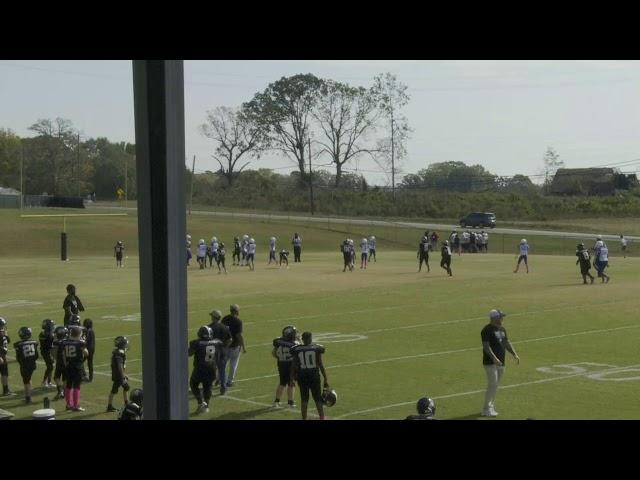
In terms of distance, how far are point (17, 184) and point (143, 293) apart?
56687mm

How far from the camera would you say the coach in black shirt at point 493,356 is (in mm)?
10594

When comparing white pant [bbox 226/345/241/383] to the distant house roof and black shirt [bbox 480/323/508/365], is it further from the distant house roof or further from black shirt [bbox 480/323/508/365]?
the distant house roof

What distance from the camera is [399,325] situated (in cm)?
1864

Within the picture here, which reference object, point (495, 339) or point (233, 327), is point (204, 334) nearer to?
point (233, 327)

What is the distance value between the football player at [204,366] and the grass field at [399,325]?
0.84 ft

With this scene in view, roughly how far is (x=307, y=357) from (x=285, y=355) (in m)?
0.69

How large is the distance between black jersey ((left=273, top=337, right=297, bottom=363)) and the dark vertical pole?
24.1 ft

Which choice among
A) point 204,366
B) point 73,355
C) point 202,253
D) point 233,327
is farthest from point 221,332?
point 202,253

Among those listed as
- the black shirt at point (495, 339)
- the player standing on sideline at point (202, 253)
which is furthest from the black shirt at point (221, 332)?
the player standing on sideline at point (202, 253)
